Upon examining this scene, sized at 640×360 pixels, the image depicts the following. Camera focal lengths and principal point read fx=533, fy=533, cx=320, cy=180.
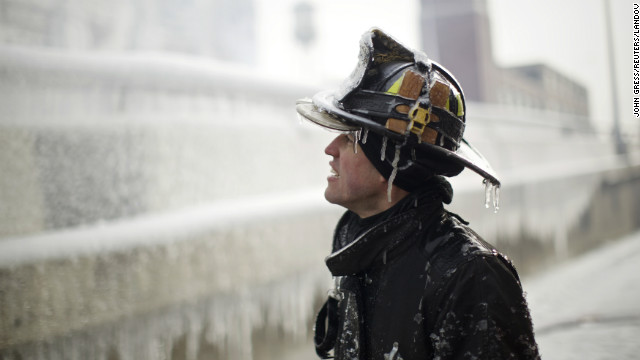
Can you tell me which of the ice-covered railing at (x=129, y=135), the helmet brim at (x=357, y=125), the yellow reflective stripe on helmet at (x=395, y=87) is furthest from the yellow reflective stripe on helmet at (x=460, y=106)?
the ice-covered railing at (x=129, y=135)

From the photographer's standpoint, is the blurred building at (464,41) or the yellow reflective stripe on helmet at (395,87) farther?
the blurred building at (464,41)

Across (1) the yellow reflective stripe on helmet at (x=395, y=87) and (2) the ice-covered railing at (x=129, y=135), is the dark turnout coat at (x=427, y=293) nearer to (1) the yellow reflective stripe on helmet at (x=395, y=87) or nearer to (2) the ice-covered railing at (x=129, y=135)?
(1) the yellow reflective stripe on helmet at (x=395, y=87)

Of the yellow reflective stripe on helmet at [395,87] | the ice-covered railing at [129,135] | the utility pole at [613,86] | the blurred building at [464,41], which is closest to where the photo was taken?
the yellow reflective stripe on helmet at [395,87]

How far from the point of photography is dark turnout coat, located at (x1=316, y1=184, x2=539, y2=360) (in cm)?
137

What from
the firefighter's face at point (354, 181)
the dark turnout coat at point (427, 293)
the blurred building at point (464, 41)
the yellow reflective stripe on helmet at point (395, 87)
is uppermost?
the blurred building at point (464, 41)

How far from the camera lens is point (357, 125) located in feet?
5.58

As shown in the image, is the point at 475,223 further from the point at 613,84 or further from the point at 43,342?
the point at 613,84

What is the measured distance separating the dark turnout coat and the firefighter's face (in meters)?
0.08

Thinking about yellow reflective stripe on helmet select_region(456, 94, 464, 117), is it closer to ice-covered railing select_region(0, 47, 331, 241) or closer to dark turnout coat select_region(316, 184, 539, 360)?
dark turnout coat select_region(316, 184, 539, 360)

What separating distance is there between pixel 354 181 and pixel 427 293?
46 cm

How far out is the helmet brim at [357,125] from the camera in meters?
1.62

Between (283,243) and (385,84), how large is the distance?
8.57 ft

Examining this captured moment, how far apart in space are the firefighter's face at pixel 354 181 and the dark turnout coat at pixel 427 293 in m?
0.08

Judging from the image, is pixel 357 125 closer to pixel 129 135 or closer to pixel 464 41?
pixel 129 135
